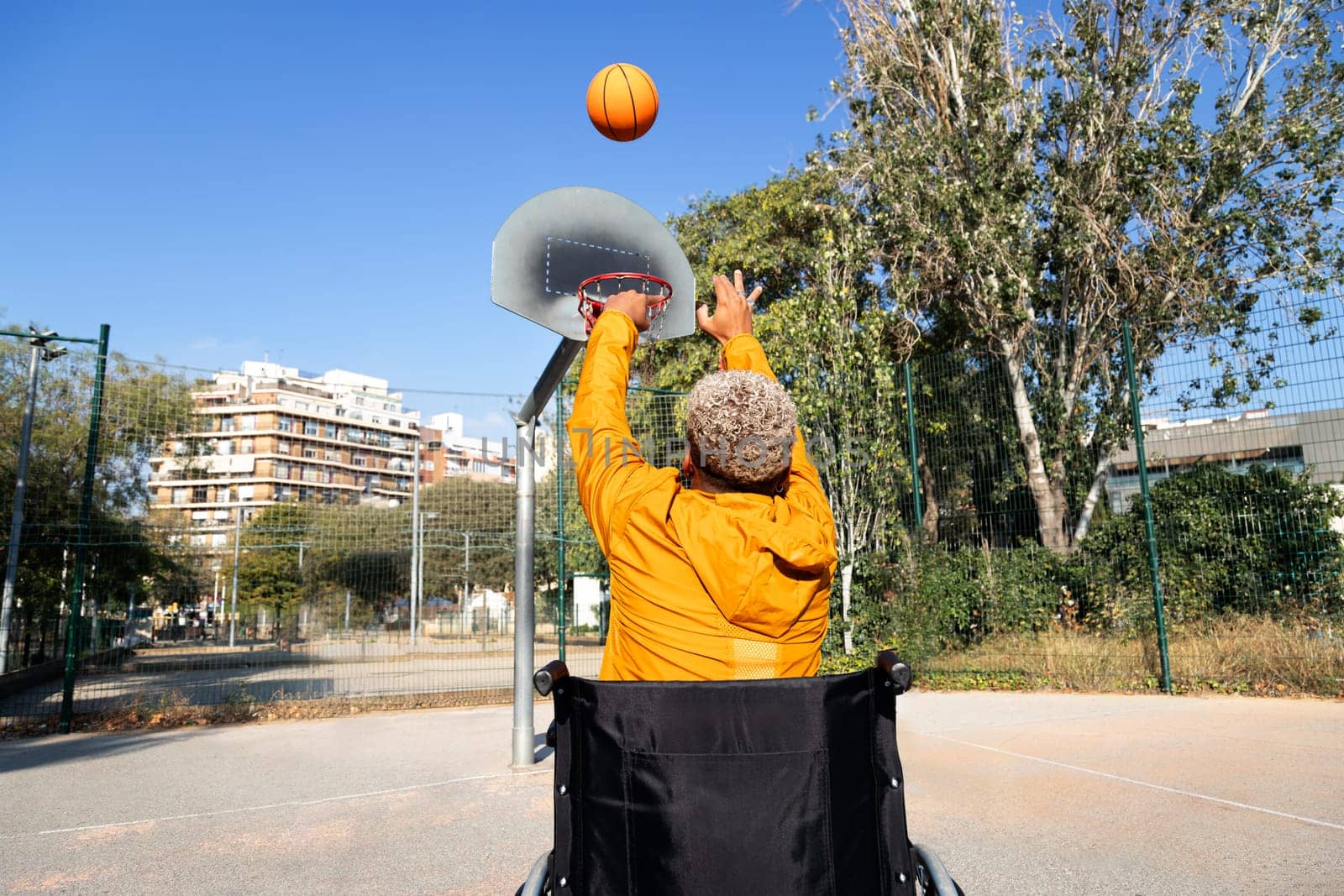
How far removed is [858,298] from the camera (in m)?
14.6

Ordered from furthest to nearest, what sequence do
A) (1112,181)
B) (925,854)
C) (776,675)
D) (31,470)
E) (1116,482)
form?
1. (1112,181)
2. (31,470)
3. (1116,482)
4. (925,854)
5. (776,675)

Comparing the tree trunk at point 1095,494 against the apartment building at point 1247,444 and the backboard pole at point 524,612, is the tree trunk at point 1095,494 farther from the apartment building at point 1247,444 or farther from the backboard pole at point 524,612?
the backboard pole at point 524,612

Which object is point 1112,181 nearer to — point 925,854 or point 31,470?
point 925,854

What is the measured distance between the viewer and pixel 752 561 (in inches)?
60.7

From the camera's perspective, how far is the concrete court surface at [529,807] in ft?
12.7

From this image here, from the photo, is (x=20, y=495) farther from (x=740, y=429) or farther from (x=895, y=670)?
(x=895, y=670)

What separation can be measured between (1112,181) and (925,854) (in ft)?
43.5

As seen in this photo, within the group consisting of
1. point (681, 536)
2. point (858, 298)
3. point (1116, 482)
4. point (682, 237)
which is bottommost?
point (681, 536)

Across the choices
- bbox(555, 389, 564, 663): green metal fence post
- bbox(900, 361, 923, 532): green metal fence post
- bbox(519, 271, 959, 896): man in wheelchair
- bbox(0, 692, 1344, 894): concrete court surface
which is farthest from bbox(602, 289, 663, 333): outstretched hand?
bbox(900, 361, 923, 532): green metal fence post

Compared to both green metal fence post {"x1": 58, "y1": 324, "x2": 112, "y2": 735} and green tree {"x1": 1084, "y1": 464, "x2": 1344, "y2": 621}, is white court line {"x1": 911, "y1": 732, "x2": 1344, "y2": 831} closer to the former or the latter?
green tree {"x1": 1084, "y1": 464, "x2": 1344, "y2": 621}

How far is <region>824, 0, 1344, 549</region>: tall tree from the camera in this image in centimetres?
1176

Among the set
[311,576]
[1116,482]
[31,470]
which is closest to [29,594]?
[31,470]

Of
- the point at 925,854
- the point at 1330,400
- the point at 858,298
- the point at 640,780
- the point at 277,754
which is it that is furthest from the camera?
the point at 858,298

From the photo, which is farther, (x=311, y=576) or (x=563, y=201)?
(x=311, y=576)
